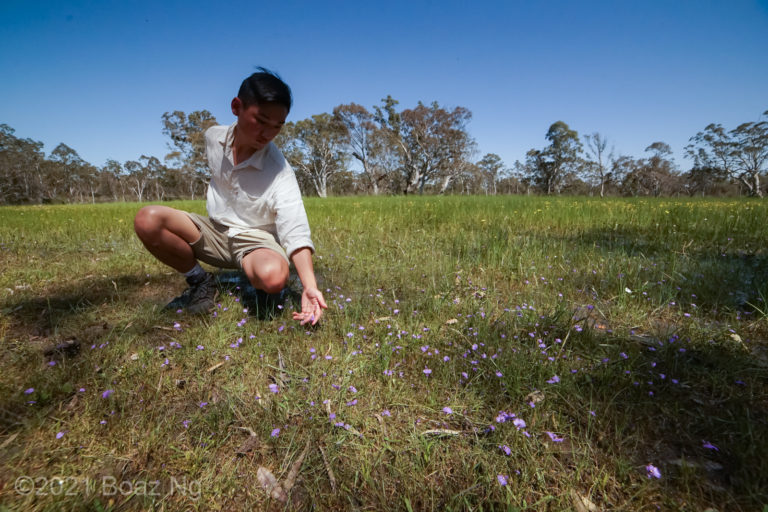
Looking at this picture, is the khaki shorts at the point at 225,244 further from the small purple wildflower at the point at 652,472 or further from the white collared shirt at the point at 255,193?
the small purple wildflower at the point at 652,472

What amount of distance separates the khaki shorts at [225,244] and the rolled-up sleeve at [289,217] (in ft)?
0.73

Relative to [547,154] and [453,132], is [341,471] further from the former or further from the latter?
[547,154]

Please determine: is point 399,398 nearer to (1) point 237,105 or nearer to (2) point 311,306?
(2) point 311,306

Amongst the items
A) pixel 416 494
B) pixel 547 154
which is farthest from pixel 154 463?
pixel 547 154

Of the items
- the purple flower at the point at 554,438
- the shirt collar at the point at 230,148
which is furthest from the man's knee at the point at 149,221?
the purple flower at the point at 554,438

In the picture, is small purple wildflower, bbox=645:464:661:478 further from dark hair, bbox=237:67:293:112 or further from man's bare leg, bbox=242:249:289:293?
dark hair, bbox=237:67:293:112

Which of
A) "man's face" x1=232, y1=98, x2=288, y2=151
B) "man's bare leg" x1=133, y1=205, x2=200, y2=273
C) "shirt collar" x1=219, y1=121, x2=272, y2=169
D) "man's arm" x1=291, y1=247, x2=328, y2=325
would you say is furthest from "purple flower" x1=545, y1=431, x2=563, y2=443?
"man's bare leg" x1=133, y1=205, x2=200, y2=273

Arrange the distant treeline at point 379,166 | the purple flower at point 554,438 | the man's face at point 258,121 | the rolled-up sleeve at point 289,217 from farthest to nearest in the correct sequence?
the distant treeline at point 379,166 < the rolled-up sleeve at point 289,217 < the man's face at point 258,121 < the purple flower at point 554,438

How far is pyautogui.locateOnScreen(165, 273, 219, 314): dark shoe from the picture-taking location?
212 cm

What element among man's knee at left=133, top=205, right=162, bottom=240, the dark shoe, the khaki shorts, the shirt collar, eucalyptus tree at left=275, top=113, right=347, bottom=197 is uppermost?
eucalyptus tree at left=275, top=113, right=347, bottom=197

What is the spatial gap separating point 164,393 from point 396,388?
101 cm

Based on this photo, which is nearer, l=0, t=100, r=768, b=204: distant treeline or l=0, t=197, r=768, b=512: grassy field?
l=0, t=197, r=768, b=512: grassy field

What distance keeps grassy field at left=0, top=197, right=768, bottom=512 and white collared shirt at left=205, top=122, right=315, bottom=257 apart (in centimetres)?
54

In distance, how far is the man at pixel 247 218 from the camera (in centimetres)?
181
